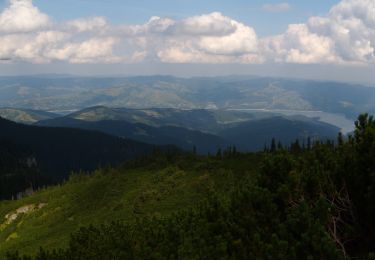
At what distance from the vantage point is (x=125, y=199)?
532 feet

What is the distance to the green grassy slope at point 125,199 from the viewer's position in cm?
14038

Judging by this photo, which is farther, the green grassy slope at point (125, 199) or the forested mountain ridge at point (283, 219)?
the green grassy slope at point (125, 199)

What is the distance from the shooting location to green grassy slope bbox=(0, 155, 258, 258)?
14038cm

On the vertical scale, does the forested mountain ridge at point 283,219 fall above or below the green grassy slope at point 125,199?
above

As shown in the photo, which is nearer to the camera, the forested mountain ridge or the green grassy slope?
the forested mountain ridge

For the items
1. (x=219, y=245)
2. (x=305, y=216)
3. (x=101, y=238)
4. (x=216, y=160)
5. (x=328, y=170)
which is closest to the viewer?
(x=305, y=216)

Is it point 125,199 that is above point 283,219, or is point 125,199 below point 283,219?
below

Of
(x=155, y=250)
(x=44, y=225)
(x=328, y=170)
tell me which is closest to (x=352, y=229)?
(x=328, y=170)

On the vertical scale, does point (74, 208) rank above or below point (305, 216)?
below

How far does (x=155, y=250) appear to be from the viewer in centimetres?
2072

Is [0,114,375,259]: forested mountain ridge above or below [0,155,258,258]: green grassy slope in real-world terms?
above

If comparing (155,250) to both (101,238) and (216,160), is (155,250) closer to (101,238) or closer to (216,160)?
(101,238)

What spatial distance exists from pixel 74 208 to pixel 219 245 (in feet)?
570

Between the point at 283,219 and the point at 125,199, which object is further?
the point at 125,199
